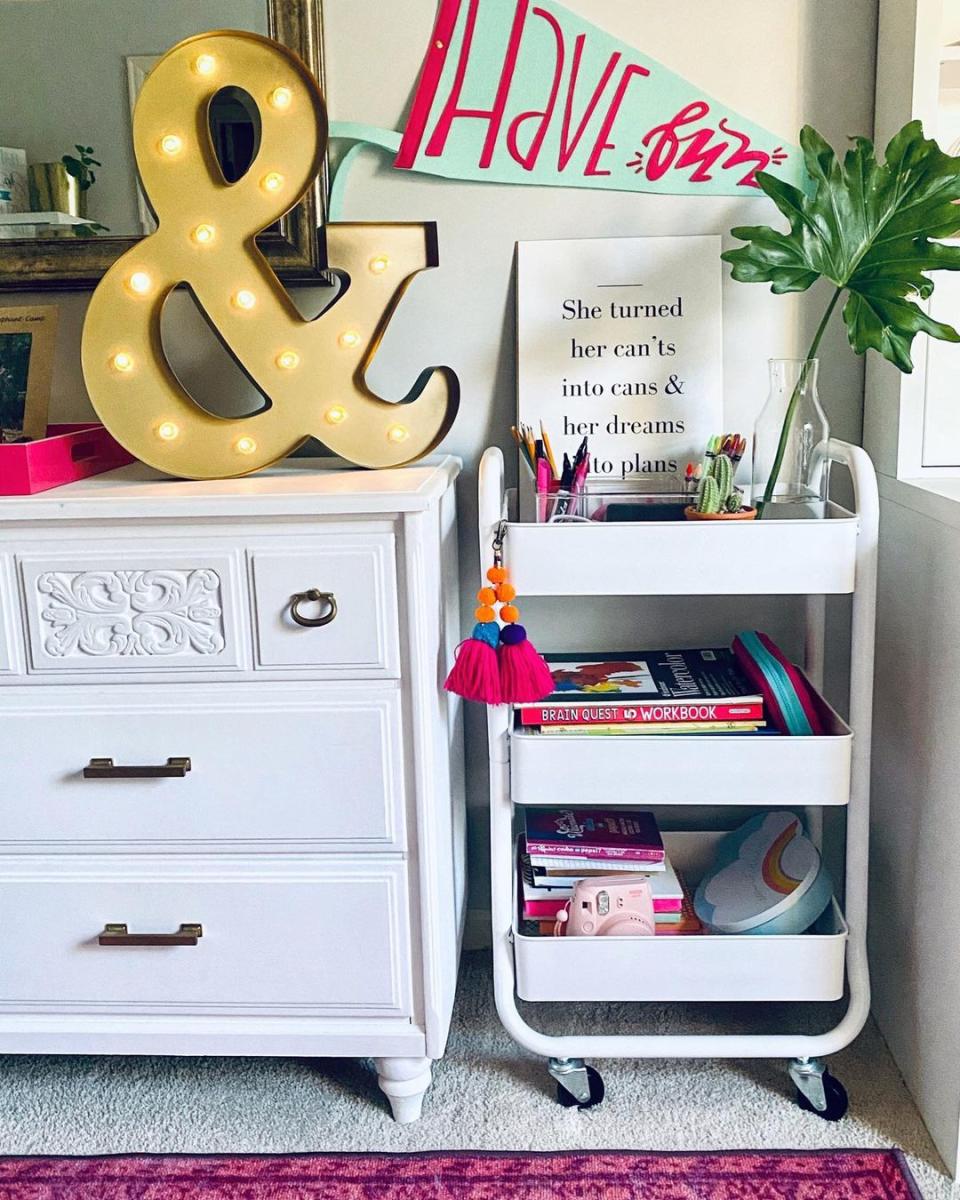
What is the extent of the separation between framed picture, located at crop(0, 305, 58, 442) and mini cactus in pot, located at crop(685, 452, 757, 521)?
87 centimetres

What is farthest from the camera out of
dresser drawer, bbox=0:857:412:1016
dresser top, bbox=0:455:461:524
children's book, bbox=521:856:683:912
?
children's book, bbox=521:856:683:912

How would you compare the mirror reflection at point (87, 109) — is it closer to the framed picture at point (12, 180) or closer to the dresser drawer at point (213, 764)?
the framed picture at point (12, 180)

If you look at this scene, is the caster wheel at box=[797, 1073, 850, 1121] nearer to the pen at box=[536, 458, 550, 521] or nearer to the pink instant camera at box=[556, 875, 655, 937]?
the pink instant camera at box=[556, 875, 655, 937]

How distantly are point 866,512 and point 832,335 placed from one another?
0.40 metres

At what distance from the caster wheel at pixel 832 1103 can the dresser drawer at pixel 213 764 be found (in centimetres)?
61

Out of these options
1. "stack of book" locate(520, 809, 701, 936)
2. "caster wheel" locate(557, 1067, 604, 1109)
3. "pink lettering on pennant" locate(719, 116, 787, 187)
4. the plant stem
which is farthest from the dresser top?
"caster wheel" locate(557, 1067, 604, 1109)

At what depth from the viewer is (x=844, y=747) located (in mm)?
1288

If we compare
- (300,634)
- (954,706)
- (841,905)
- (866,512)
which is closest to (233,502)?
(300,634)

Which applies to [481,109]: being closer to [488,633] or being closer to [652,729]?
[488,633]

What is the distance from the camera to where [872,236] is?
4.26ft

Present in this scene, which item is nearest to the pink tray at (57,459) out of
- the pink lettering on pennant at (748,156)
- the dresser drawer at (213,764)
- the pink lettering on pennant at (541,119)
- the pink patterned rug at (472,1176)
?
the dresser drawer at (213,764)

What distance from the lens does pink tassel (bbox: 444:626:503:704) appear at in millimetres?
1261

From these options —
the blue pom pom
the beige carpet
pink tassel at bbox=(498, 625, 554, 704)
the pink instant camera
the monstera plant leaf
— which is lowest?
the beige carpet

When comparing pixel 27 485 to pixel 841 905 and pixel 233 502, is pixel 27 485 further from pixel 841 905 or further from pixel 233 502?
pixel 841 905
